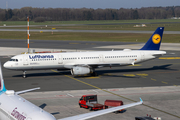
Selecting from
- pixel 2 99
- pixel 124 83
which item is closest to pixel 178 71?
pixel 124 83

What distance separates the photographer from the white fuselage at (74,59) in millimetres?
46375

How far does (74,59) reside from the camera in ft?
159

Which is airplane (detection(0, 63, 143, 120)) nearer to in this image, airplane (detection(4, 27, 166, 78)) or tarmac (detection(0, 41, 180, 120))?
tarmac (detection(0, 41, 180, 120))

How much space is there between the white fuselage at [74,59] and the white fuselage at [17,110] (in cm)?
2371

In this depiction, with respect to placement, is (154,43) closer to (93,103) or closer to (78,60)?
(78,60)

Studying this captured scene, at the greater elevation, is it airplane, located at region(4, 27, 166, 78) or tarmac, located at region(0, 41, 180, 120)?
airplane, located at region(4, 27, 166, 78)

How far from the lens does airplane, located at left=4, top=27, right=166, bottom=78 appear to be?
46.3 meters

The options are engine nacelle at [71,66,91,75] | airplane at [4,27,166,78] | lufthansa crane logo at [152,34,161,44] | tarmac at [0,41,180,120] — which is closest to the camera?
tarmac at [0,41,180,120]

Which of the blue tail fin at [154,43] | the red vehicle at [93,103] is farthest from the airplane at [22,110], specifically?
the blue tail fin at [154,43]

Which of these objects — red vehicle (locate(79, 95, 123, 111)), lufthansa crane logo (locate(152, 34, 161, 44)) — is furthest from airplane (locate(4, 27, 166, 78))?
red vehicle (locate(79, 95, 123, 111))

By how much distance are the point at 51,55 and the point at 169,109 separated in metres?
24.7

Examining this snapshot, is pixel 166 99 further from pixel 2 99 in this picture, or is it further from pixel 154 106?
pixel 2 99

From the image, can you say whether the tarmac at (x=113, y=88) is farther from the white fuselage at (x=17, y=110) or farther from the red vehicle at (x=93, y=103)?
the white fuselage at (x=17, y=110)

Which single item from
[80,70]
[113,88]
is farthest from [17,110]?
[80,70]
